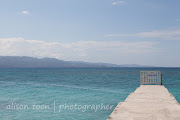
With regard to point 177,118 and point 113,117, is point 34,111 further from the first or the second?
point 177,118

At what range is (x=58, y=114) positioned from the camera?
13.9 meters

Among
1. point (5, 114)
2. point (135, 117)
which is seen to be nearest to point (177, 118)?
point (135, 117)

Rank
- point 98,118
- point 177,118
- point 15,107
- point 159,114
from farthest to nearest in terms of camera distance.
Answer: point 15,107 < point 98,118 < point 159,114 < point 177,118

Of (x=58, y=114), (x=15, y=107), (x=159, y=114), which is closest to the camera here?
(x=159, y=114)

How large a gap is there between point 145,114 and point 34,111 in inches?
403

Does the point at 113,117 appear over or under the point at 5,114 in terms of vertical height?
over

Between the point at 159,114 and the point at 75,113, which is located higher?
the point at 159,114

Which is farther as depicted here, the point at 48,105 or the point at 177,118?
the point at 48,105

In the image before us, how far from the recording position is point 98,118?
13.0m

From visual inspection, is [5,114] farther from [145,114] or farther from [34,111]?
[145,114]

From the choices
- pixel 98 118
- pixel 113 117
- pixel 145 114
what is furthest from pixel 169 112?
pixel 98 118

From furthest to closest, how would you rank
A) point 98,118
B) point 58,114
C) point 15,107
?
point 15,107 → point 58,114 → point 98,118

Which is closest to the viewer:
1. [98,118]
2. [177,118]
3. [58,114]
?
[177,118]

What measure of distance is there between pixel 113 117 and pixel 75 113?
27.4 ft
